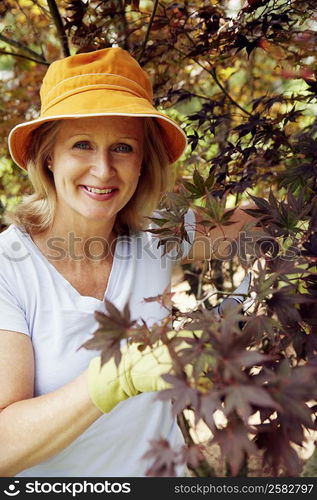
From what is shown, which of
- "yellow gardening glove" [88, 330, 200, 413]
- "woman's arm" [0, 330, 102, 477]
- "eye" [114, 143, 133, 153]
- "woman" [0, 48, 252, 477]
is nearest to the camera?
"yellow gardening glove" [88, 330, 200, 413]

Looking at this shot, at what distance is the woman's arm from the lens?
4.21 feet

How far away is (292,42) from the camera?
1832 mm

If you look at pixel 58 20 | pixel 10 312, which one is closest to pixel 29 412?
pixel 10 312

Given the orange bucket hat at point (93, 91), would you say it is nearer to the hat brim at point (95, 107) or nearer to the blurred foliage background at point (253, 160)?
the hat brim at point (95, 107)

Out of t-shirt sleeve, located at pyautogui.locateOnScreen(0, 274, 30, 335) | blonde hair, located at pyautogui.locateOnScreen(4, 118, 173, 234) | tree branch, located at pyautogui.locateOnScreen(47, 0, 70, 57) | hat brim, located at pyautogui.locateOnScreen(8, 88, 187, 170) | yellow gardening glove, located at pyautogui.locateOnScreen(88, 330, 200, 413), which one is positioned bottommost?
yellow gardening glove, located at pyautogui.locateOnScreen(88, 330, 200, 413)

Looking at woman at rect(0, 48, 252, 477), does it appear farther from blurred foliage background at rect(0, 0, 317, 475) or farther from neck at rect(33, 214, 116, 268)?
blurred foliage background at rect(0, 0, 317, 475)

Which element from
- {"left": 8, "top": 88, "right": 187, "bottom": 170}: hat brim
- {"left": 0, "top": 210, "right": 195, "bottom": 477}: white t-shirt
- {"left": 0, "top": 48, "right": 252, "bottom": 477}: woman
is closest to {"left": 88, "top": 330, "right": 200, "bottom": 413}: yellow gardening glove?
{"left": 0, "top": 48, "right": 252, "bottom": 477}: woman

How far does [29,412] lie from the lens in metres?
1.36

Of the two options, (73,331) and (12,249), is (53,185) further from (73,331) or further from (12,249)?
(73,331)

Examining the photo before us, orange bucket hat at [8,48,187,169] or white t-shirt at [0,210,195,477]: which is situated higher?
orange bucket hat at [8,48,187,169]

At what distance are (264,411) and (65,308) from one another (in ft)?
2.66

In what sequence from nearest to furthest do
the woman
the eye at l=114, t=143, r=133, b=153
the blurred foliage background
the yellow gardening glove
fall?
the blurred foliage background < the yellow gardening glove < the woman < the eye at l=114, t=143, r=133, b=153

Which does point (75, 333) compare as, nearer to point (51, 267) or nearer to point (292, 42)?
point (51, 267)
